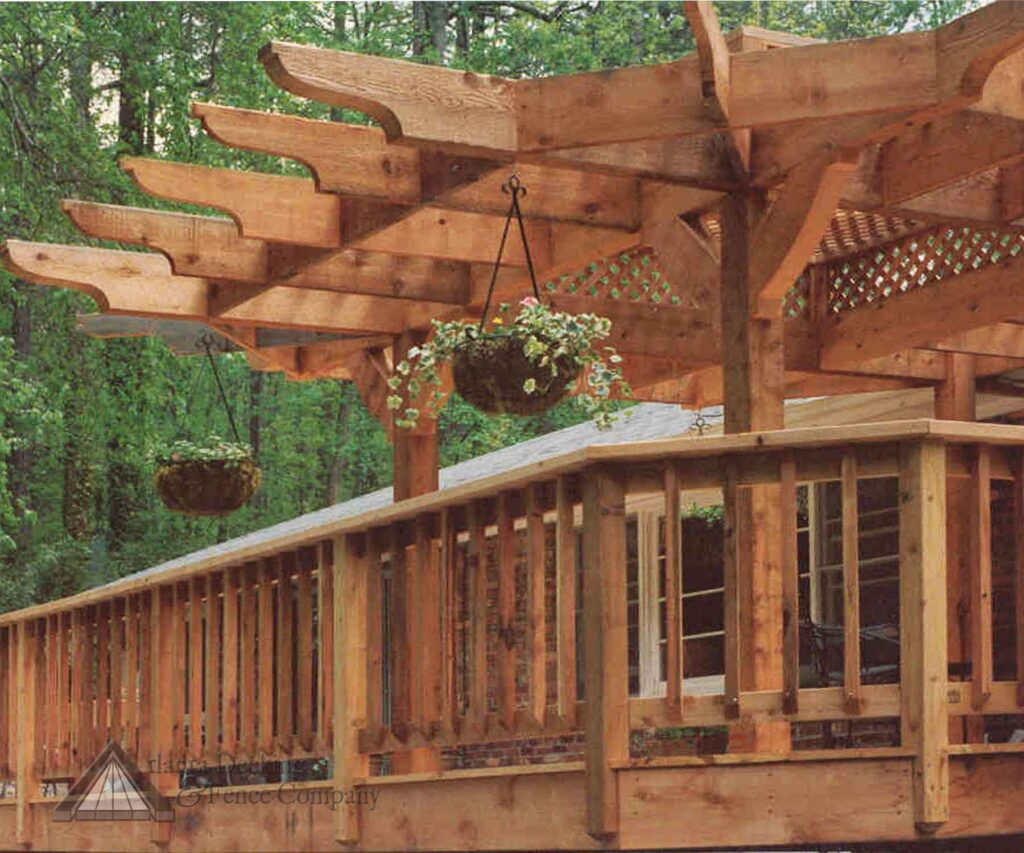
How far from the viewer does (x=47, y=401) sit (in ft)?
69.3

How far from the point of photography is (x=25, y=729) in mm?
8828

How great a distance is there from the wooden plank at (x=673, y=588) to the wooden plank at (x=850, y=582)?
0.43 m

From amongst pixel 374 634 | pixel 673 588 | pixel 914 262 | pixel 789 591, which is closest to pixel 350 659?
pixel 374 634

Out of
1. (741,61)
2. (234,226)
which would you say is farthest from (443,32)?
→ (741,61)

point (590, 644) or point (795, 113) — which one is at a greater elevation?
point (795, 113)

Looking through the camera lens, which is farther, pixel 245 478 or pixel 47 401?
→ pixel 47 401

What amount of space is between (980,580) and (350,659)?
7.48 feet

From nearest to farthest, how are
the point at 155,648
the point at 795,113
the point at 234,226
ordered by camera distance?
the point at 795,113 < the point at 155,648 < the point at 234,226

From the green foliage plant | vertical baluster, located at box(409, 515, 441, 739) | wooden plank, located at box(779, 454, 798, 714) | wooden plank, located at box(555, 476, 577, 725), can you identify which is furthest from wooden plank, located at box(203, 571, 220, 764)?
wooden plank, located at box(779, 454, 798, 714)

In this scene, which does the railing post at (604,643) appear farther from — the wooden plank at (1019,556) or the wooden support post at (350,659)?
the wooden support post at (350,659)

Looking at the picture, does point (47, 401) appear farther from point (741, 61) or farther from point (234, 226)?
point (741, 61)

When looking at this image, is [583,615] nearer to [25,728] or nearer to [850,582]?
[850,582]

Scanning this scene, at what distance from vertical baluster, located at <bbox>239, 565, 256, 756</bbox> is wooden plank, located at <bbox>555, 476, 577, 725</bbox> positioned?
6.71 ft

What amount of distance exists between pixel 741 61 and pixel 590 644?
78.8 inches
